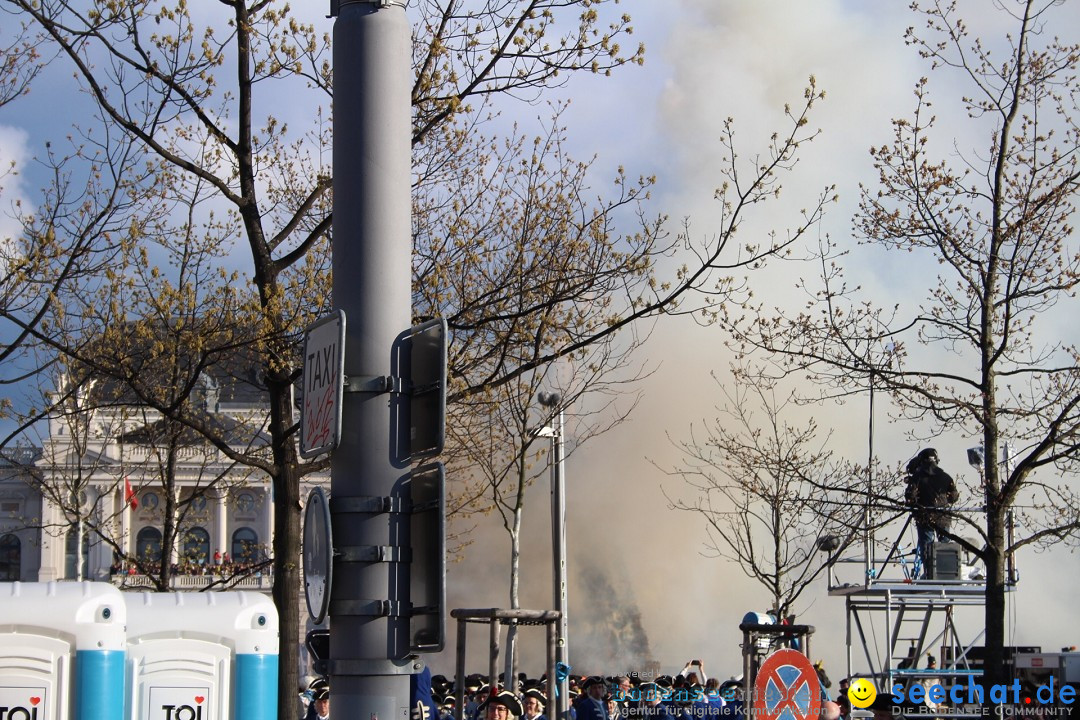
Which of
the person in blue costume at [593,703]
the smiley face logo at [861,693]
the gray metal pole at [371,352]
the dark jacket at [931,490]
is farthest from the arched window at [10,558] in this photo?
the gray metal pole at [371,352]

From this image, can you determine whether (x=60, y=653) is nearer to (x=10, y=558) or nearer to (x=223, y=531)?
(x=10, y=558)

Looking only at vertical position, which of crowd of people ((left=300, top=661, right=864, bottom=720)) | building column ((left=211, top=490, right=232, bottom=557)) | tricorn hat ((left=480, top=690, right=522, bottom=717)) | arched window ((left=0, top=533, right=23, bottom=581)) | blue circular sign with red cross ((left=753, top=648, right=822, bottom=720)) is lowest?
crowd of people ((left=300, top=661, right=864, bottom=720))

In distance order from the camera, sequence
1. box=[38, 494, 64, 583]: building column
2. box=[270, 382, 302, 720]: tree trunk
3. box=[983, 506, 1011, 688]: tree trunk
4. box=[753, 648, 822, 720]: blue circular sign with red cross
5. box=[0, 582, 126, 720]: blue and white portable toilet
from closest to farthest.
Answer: box=[753, 648, 822, 720]: blue circular sign with red cross → box=[0, 582, 126, 720]: blue and white portable toilet → box=[270, 382, 302, 720]: tree trunk → box=[983, 506, 1011, 688]: tree trunk → box=[38, 494, 64, 583]: building column

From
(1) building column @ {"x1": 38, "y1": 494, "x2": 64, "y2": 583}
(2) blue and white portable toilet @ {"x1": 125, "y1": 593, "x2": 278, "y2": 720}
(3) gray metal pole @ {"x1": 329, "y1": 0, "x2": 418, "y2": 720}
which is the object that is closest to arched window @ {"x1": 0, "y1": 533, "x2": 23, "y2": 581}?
(1) building column @ {"x1": 38, "y1": 494, "x2": 64, "y2": 583}

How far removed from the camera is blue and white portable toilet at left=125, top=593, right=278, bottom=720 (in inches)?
390

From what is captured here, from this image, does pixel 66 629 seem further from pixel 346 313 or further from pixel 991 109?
pixel 991 109

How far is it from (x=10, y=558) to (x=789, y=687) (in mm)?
79635

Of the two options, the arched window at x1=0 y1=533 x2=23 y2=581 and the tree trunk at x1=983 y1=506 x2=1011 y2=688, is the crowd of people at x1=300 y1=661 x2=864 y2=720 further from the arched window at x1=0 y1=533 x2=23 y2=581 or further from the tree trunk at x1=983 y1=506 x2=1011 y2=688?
the arched window at x1=0 y1=533 x2=23 y2=581

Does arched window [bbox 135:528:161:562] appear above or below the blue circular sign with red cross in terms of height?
above

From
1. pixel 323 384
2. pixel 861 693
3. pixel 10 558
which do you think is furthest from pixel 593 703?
pixel 10 558

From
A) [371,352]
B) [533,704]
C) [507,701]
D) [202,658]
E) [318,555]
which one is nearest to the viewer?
[318,555]

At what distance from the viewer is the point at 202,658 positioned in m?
10.1

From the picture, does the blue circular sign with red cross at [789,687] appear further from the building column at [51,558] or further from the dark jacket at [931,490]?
the building column at [51,558]

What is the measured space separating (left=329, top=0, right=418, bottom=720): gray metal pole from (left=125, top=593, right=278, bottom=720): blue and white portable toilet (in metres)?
5.48
